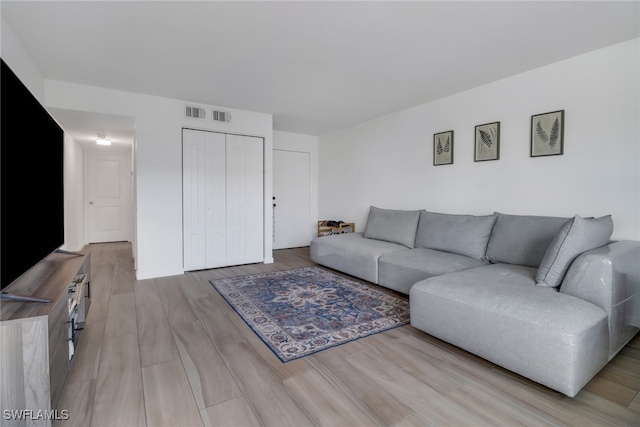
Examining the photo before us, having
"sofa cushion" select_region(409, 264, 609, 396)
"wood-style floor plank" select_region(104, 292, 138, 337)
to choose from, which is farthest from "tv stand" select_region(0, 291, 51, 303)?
"sofa cushion" select_region(409, 264, 609, 396)

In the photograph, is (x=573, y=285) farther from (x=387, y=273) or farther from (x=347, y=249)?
(x=347, y=249)

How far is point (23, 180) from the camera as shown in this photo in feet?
5.23

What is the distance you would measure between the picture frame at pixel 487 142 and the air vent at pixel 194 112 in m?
3.57

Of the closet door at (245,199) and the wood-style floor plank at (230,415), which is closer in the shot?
the wood-style floor plank at (230,415)

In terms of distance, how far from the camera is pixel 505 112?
3.21 meters

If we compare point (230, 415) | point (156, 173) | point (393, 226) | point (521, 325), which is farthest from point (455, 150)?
point (156, 173)

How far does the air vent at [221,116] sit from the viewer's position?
14.0 ft

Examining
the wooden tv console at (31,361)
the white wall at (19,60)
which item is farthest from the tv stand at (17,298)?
the white wall at (19,60)

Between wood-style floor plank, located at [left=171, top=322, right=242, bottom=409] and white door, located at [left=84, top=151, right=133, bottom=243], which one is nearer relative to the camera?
wood-style floor plank, located at [left=171, top=322, right=242, bottom=409]

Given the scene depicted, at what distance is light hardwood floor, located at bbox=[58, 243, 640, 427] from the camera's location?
1459 millimetres

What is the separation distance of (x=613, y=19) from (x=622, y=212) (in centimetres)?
149

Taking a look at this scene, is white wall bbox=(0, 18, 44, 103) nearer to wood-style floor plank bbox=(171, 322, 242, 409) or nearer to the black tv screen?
the black tv screen

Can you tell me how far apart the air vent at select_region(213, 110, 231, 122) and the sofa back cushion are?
309cm

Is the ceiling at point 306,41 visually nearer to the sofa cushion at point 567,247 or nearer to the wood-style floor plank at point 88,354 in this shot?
the sofa cushion at point 567,247
